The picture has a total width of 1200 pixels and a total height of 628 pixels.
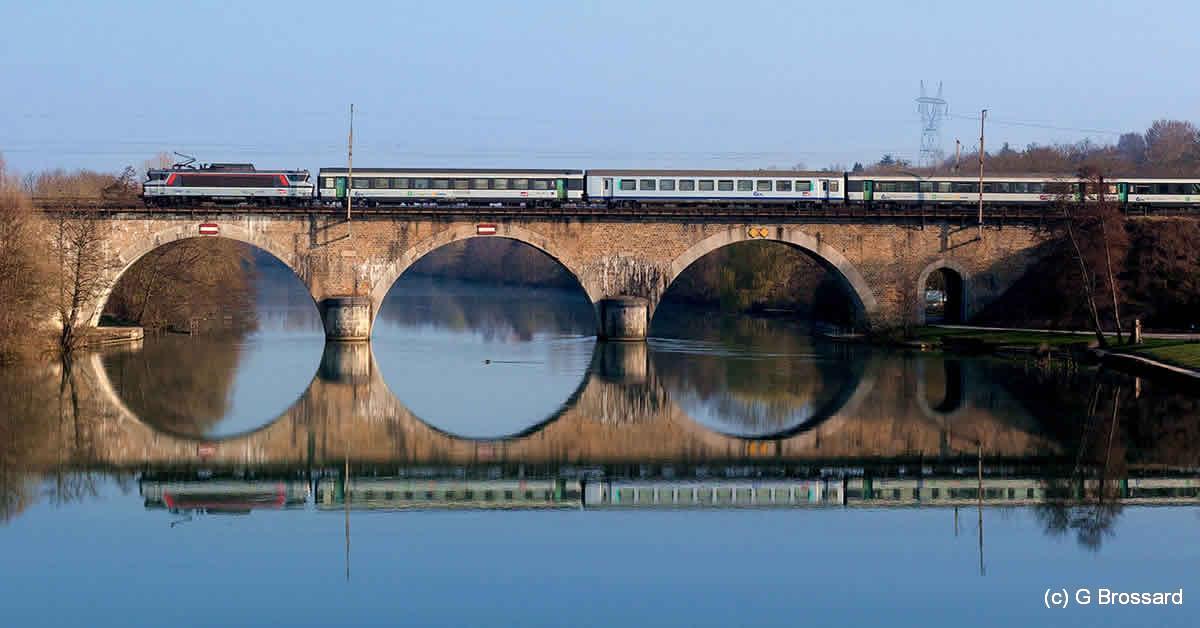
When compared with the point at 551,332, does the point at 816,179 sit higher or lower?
higher

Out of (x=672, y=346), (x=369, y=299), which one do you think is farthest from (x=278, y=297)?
(x=672, y=346)

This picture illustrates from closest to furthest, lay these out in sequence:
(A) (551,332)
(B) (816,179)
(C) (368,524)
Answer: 1. (C) (368,524)
2. (B) (816,179)
3. (A) (551,332)

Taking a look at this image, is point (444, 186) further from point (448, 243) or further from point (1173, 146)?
point (1173, 146)

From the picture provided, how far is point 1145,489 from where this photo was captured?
2220 cm

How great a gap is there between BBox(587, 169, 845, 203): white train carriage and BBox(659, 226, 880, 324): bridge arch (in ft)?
7.12

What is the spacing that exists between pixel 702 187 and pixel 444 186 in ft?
36.3

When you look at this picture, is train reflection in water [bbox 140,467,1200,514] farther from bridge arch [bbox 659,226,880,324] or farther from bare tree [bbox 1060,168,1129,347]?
bridge arch [bbox 659,226,880,324]

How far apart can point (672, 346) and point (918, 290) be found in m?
11.3

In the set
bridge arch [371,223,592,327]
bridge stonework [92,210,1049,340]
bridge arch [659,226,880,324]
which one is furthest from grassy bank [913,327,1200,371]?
bridge arch [371,223,592,327]

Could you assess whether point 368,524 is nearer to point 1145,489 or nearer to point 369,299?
point 1145,489

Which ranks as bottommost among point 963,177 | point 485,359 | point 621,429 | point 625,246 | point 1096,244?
point 621,429

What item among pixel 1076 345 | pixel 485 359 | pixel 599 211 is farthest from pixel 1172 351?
pixel 599 211

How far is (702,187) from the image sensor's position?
55.9 metres

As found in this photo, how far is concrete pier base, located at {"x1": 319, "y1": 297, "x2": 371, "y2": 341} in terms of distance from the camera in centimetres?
5256
